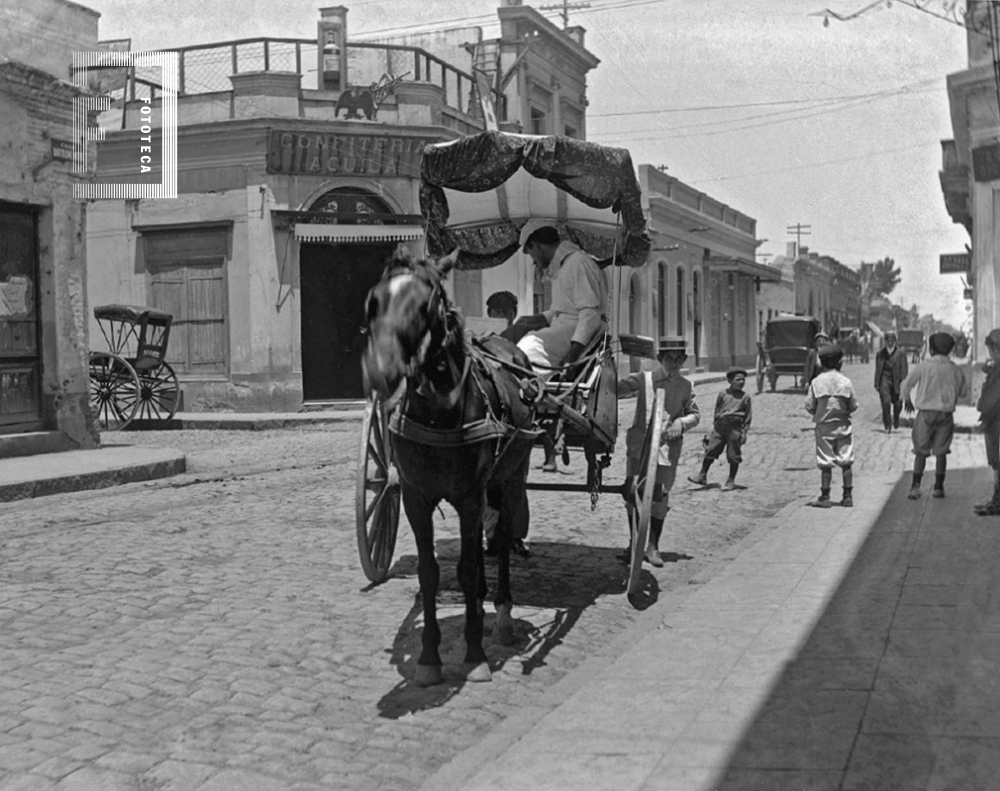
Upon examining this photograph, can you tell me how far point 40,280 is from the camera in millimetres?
13016

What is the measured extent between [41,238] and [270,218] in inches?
318

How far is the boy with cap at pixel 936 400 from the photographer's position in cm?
995

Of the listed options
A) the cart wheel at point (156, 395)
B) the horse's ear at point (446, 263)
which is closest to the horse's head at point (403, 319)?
the horse's ear at point (446, 263)

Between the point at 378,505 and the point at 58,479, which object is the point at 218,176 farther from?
the point at 378,505

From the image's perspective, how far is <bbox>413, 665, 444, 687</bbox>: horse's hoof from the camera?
15.6ft

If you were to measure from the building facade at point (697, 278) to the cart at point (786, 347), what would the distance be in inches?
151

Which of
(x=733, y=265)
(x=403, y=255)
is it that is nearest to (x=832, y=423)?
(x=403, y=255)

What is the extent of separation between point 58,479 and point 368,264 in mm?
11776

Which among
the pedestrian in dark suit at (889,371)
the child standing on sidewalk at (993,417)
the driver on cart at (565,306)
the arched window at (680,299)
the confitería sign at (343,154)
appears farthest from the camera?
the arched window at (680,299)

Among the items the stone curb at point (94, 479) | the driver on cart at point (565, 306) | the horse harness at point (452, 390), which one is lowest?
the stone curb at point (94, 479)

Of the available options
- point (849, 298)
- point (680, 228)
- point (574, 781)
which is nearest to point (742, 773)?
point (574, 781)

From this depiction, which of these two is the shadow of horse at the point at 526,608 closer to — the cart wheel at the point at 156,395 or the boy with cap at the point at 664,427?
the boy with cap at the point at 664,427

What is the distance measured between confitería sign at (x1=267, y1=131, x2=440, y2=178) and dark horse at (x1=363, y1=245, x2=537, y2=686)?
16.5m
